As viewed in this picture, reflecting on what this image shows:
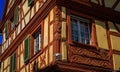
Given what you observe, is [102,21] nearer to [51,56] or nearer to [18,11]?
[51,56]

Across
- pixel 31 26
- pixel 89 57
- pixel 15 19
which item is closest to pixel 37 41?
pixel 31 26

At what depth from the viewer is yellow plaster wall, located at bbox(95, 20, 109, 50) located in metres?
13.5

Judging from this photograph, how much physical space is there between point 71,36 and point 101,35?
1.63m

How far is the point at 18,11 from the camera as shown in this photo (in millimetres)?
17922

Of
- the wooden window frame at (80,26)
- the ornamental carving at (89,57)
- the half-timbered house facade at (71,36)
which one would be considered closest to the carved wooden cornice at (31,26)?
the half-timbered house facade at (71,36)

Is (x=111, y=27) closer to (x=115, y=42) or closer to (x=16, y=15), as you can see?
(x=115, y=42)

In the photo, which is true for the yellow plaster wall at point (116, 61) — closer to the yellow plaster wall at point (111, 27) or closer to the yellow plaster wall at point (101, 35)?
the yellow plaster wall at point (101, 35)

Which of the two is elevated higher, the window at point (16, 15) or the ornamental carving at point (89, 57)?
the window at point (16, 15)

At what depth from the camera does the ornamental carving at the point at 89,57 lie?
490 inches

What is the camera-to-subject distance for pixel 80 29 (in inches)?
530

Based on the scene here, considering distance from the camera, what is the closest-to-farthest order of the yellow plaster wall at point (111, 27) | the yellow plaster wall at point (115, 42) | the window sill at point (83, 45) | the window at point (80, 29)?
the window sill at point (83, 45), the window at point (80, 29), the yellow plaster wall at point (115, 42), the yellow plaster wall at point (111, 27)

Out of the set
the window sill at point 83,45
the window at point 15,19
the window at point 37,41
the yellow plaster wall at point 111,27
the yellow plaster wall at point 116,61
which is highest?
the window at point 15,19

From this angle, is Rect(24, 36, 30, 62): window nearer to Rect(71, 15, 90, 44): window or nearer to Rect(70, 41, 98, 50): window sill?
Rect(71, 15, 90, 44): window

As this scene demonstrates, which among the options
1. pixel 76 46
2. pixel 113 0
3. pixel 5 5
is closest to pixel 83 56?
pixel 76 46
